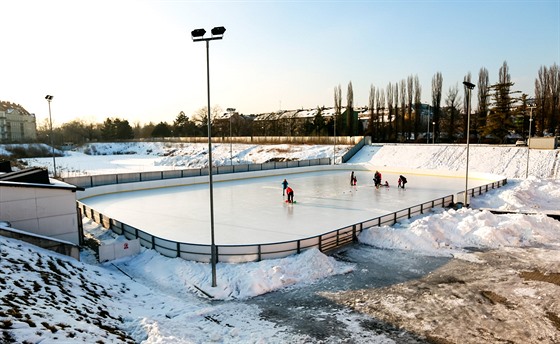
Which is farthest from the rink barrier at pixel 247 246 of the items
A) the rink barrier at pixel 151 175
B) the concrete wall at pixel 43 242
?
the rink barrier at pixel 151 175

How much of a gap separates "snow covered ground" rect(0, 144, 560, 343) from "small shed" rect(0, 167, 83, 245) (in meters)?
1.36

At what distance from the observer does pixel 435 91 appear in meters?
56.6

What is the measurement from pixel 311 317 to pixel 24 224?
10434mm

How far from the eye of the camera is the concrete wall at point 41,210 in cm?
1209

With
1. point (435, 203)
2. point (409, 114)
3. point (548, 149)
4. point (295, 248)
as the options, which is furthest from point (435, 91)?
point (295, 248)

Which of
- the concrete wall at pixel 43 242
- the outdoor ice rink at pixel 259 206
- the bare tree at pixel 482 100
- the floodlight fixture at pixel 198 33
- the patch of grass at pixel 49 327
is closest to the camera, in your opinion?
the patch of grass at pixel 49 327

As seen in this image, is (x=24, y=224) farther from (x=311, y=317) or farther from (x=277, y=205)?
(x=277, y=205)

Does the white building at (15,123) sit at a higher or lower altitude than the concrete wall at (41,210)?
Answer: higher

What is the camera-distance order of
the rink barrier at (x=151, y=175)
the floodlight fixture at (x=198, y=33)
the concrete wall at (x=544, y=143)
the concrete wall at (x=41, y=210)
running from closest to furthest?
the floodlight fixture at (x=198, y=33), the concrete wall at (x=41, y=210), the rink barrier at (x=151, y=175), the concrete wall at (x=544, y=143)

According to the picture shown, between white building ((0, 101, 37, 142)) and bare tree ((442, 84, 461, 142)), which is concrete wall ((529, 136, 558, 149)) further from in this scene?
white building ((0, 101, 37, 142))

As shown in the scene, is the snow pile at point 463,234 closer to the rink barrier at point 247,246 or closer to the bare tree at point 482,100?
the rink barrier at point 247,246

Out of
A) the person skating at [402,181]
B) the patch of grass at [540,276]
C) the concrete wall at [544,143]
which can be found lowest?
the patch of grass at [540,276]

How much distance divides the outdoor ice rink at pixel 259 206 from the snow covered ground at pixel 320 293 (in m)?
2.47

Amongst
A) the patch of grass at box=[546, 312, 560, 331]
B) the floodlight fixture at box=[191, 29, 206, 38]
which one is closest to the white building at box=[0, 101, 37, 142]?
the floodlight fixture at box=[191, 29, 206, 38]
